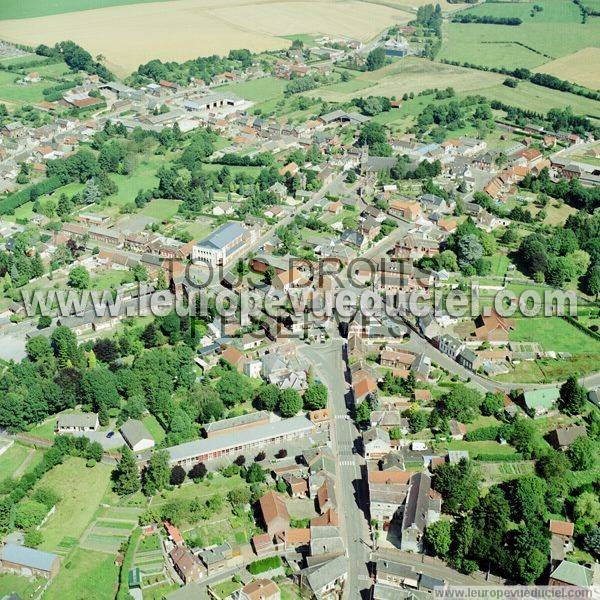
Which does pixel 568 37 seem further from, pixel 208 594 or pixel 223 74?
pixel 208 594

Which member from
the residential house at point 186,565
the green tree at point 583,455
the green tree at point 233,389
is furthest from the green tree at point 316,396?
the green tree at point 583,455

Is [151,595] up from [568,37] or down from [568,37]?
down

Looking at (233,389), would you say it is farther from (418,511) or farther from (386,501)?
A: (418,511)

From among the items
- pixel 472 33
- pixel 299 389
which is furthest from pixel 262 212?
pixel 472 33

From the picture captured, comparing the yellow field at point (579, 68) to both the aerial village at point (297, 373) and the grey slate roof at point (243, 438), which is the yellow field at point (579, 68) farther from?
the grey slate roof at point (243, 438)

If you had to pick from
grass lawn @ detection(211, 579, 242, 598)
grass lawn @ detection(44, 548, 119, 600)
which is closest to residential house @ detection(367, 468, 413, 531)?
grass lawn @ detection(211, 579, 242, 598)

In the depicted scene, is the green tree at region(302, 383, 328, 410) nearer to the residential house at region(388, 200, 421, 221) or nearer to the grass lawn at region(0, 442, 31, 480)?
the grass lawn at region(0, 442, 31, 480)
